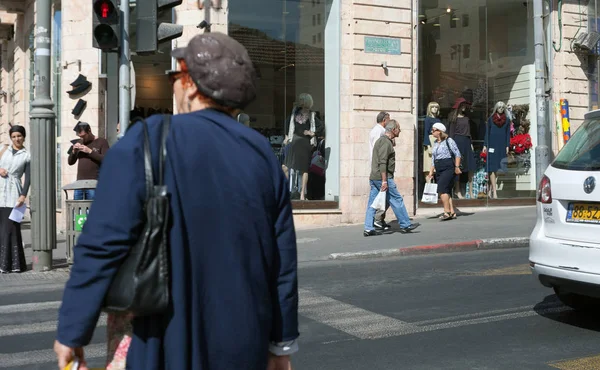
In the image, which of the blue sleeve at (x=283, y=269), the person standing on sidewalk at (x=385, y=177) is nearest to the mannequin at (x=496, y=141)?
the person standing on sidewalk at (x=385, y=177)

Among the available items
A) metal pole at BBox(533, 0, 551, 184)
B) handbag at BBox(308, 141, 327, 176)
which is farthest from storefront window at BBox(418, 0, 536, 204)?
handbag at BBox(308, 141, 327, 176)

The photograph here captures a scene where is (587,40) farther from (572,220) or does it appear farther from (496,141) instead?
(572,220)

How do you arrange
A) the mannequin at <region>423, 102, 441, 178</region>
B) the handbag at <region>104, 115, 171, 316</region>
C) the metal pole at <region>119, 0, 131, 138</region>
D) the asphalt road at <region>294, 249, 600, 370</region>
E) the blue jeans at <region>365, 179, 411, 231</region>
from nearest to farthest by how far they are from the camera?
the handbag at <region>104, 115, 171, 316</region> → the asphalt road at <region>294, 249, 600, 370</region> → the metal pole at <region>119, 0, 131, 138</region> → the blue jeans at <region>365, 179, 411, 231</region> → the mannequin at <region>423, 102, 441, 178</region>

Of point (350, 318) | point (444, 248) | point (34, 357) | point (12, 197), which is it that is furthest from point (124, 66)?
point (444, 248)

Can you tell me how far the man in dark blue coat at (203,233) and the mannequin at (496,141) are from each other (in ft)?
50.3

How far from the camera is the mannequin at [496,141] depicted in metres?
17.4

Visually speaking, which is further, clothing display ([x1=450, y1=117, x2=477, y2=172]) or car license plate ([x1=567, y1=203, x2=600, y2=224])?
clothing display ([x1=450, y1=117, x2=477, y2=172])

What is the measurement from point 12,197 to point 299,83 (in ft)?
23.1

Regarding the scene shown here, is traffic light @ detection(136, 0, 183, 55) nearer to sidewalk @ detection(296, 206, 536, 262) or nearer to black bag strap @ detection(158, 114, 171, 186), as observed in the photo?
sidewalk @ detection(296, 206, 536, 262)

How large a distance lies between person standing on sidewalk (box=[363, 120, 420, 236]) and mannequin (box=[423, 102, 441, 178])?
3.23 meters

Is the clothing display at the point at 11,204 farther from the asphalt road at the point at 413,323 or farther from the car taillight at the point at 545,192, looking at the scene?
the car taillight at the point at 545,192

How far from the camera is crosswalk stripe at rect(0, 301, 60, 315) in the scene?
736cm

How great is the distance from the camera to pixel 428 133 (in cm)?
1631

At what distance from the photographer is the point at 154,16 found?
9477mm
